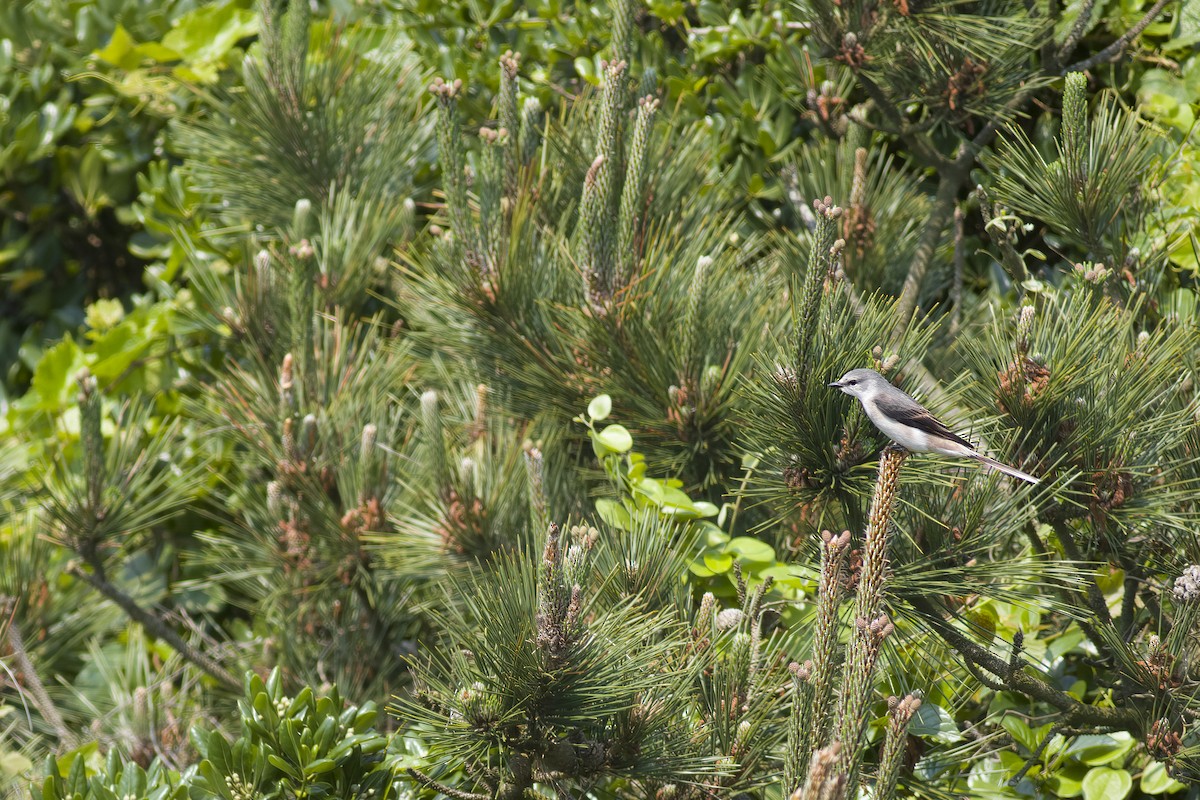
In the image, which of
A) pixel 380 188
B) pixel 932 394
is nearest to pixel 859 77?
pixel 932 394

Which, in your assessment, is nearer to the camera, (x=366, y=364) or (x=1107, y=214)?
(x=1107, y=214)

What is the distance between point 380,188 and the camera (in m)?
2.24

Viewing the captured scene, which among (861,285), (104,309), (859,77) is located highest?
(859,77)

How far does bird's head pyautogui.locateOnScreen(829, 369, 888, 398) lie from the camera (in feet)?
3.92

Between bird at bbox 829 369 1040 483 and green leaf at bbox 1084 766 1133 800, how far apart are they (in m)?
0.50

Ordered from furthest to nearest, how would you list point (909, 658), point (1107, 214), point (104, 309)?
1. point (104, 309)
2. point (1107, 214)
3. point (909, 658)

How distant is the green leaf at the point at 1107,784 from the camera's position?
147cm

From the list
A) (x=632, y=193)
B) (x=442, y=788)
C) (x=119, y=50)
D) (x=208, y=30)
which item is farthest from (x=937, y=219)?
(x=119, y=50)

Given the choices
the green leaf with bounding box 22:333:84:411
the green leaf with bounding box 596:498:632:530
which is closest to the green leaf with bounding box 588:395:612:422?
the green leaf with bounding box 596:498:632:530

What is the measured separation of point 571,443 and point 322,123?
79 centimetres

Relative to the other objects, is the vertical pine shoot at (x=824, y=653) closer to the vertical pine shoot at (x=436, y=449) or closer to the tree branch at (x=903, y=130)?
the vertical pine shoot at (x=436, y=449)

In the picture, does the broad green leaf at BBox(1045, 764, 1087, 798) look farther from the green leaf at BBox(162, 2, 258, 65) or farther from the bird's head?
the green leaf at BBox(162, 2, 258, 65)

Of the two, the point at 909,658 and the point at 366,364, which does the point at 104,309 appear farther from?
the point at 909,658

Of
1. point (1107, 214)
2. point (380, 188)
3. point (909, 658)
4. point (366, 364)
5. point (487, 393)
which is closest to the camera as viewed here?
point (909, 658)
